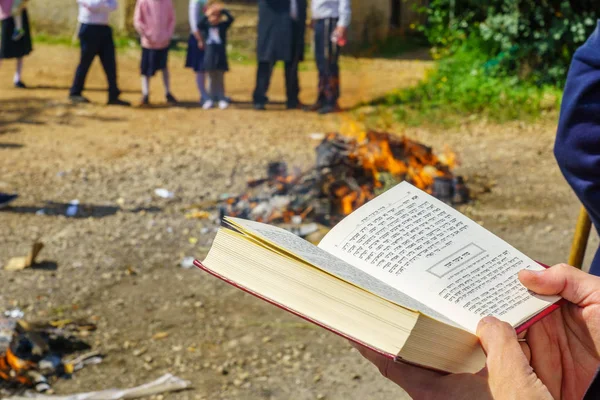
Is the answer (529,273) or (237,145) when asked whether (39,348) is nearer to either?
(529,273)

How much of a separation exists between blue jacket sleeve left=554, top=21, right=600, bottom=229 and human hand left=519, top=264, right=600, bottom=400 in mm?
498


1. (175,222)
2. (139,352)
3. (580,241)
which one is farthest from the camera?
(175,222)

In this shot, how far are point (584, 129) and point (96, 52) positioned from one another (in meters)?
8.74

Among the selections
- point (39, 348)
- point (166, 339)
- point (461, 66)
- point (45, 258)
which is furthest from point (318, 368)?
point (461, 66)

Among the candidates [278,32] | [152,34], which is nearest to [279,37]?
[278,32]

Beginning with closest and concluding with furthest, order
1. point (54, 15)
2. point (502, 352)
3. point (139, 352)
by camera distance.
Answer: point (502, 352), point (139, 352), point (54, 15)

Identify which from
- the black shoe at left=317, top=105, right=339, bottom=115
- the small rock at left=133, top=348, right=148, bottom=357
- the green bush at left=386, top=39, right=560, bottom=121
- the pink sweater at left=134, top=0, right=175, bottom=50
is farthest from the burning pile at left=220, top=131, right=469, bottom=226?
the pink sweater at left=134, top=0, right=175, bottom=50

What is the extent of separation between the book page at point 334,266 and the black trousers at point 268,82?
9072 mm

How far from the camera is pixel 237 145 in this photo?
8.06 metres

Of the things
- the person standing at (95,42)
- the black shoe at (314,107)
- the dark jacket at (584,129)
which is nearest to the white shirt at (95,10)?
the person standing at (95,42)

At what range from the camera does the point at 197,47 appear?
33.5 ft

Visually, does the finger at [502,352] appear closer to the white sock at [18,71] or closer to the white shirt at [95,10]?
the white shirt at [95,10]

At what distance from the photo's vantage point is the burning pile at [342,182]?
5.60m

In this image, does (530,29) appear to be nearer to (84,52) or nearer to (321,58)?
(321,58)
